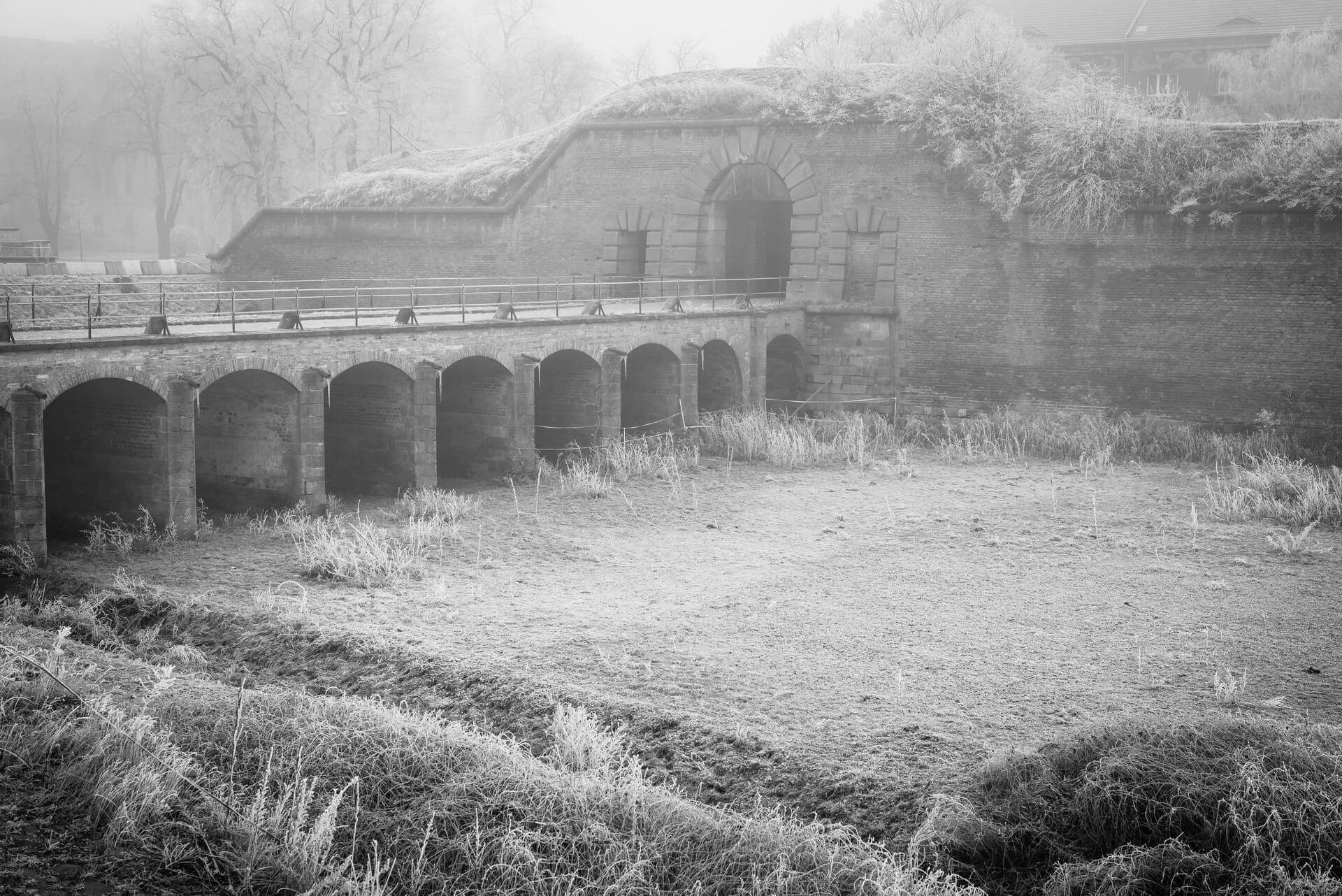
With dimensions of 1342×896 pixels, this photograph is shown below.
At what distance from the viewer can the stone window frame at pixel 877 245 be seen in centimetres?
2905

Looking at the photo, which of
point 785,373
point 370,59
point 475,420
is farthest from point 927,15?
point 475,420

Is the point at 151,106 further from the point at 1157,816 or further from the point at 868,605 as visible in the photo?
the point at 1157,816

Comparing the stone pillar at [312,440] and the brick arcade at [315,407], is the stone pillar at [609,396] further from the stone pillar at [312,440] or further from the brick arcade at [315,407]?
the stone pillar at [312,440]

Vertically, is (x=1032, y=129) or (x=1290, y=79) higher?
(x=1290, y=79)

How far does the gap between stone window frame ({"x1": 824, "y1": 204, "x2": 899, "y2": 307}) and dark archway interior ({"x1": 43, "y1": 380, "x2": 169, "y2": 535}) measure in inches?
623

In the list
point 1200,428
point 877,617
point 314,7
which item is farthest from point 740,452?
point 314,7

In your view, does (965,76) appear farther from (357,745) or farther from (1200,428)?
(357,745)

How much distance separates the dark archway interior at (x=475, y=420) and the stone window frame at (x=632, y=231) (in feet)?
29.2

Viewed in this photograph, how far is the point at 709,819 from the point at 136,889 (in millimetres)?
3886

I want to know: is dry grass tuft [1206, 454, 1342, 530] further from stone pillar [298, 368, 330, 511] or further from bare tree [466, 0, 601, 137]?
bare tree [466, 0, 601, 137]

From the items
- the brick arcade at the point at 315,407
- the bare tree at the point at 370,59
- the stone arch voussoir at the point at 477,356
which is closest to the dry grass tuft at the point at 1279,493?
the brick arcade at the point at 315,407

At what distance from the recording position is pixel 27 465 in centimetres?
1612

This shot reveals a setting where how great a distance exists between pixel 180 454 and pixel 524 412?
6.28m

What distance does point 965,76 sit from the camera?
28.9 meters
